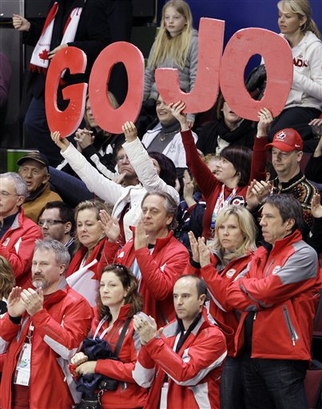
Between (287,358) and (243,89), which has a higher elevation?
(243,89)

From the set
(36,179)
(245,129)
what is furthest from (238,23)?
(36,179)

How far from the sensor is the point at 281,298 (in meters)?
7.08

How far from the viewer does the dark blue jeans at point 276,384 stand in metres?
7.07

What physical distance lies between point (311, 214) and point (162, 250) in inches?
40.1

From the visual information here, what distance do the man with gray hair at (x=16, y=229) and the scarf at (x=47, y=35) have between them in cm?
231

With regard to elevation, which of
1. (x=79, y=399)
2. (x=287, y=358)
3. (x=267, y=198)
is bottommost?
(x=79, y=399)

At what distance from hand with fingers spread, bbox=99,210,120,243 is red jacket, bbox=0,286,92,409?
0.51m

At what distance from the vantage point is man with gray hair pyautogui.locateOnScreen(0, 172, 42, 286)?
26.7ft

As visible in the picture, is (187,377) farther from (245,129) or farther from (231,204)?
(245,129)

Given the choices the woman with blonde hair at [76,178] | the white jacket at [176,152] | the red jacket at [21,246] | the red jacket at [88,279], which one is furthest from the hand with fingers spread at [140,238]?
the white jacket at [176,152]

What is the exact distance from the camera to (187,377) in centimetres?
681

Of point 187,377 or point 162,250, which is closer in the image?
point 187,377

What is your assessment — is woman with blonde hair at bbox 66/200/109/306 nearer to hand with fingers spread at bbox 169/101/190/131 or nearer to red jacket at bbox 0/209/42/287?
red jacket at bbox 0/209/42/287

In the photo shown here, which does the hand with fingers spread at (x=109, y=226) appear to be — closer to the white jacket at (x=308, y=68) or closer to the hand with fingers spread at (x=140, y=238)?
the hand with fingers spread at (x=140, y=238)
